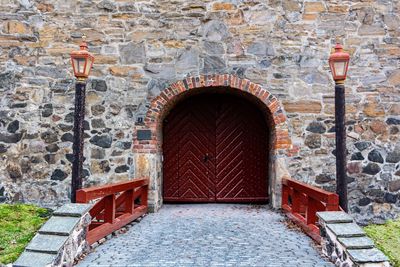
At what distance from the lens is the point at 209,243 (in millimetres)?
5199

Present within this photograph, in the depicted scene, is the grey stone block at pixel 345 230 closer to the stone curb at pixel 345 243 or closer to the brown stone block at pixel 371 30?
the stone curb at pixel 345 243

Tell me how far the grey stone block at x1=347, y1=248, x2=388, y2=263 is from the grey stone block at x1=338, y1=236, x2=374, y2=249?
0.05 metres

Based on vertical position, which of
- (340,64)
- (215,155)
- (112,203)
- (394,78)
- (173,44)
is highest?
(173,44)

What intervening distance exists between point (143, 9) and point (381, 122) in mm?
4485

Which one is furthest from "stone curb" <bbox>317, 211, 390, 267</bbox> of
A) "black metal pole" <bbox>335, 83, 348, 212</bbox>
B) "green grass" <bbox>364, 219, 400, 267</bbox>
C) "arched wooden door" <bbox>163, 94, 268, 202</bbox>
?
"arched wooden door" <bbox>163, 94, 268, 202</bbox>

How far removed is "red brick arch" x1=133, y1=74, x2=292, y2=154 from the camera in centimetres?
750

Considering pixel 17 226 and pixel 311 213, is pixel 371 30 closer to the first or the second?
pixel 311 213

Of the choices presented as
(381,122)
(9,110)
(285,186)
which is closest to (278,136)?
(285,186)

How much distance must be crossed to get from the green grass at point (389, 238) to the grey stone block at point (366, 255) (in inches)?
21.4

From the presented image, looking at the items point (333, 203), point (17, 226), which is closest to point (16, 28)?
point (17, 226)

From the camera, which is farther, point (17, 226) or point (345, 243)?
point (17, 226)

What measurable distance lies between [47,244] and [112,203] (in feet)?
5.16

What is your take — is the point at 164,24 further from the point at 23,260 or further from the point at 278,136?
the point at 23,260

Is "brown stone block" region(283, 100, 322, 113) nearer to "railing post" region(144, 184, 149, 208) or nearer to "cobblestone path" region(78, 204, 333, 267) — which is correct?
"cobblestone path" region(78, 204, 333, 267)
